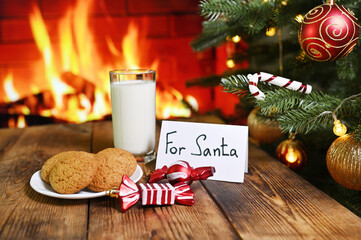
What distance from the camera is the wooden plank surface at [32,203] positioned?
1.76 feet

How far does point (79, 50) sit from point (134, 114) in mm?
1253

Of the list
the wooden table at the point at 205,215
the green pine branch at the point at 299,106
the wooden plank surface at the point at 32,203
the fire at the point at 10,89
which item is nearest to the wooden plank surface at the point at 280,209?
the wooden table at the point at 205,215

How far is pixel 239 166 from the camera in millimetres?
717

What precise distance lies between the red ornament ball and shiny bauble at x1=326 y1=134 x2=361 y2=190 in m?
0.17

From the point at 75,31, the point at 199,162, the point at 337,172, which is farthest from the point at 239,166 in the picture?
the point at 75,31

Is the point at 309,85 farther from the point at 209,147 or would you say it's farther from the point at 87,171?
the point at 87,171

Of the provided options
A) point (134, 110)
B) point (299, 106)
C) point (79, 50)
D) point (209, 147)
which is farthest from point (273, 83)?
point (79, 50)

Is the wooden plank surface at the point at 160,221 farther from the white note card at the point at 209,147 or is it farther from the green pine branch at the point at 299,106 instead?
the green pine branch at the point at 299,106

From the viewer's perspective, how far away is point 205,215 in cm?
57

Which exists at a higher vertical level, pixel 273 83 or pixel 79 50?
pixel 79 50

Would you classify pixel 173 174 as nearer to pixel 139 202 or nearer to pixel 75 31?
pixel 139 202

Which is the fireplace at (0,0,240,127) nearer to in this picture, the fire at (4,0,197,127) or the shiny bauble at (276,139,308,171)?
the fire at (4,0,197,127)

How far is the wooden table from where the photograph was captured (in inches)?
20.5

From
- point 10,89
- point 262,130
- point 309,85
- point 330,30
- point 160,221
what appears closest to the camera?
point 160,221
